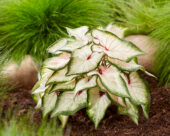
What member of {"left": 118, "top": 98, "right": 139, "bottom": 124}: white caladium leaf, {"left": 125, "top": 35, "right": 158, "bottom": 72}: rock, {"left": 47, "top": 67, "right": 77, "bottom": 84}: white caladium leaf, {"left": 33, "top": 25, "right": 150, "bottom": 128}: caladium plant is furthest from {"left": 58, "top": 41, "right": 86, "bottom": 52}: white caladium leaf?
{"left": 125, "top": 35, "right": 158, "bottom": 72}: rock

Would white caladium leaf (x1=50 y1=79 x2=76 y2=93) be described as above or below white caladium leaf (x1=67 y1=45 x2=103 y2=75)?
below

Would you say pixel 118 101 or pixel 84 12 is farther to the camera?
pixel 84 12

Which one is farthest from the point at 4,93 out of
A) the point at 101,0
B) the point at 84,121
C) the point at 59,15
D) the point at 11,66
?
the point at 101,0

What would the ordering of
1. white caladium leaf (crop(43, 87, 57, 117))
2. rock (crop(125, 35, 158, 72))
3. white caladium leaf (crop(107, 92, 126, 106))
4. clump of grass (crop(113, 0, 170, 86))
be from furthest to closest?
rock (crop(125, 35, 158, 72)), clump of grass (crop(113, 0, 170, 86)), white caladium leaf (crop(43, 87, 57, 117)), white caladium leaf (crop(107, 92, 126, 106))

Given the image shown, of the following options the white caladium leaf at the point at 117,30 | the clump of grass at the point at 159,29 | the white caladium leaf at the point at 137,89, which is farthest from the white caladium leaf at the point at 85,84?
the clump of grass at the point at 159,29

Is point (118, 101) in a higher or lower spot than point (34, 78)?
higher

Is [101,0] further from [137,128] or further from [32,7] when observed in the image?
[137,128]

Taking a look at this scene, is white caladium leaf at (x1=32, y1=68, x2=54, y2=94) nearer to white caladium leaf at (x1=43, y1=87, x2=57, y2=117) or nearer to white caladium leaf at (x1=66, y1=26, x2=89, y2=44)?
white caladium leaf at (x1=43, y1=87, x2=57, y2=117)
